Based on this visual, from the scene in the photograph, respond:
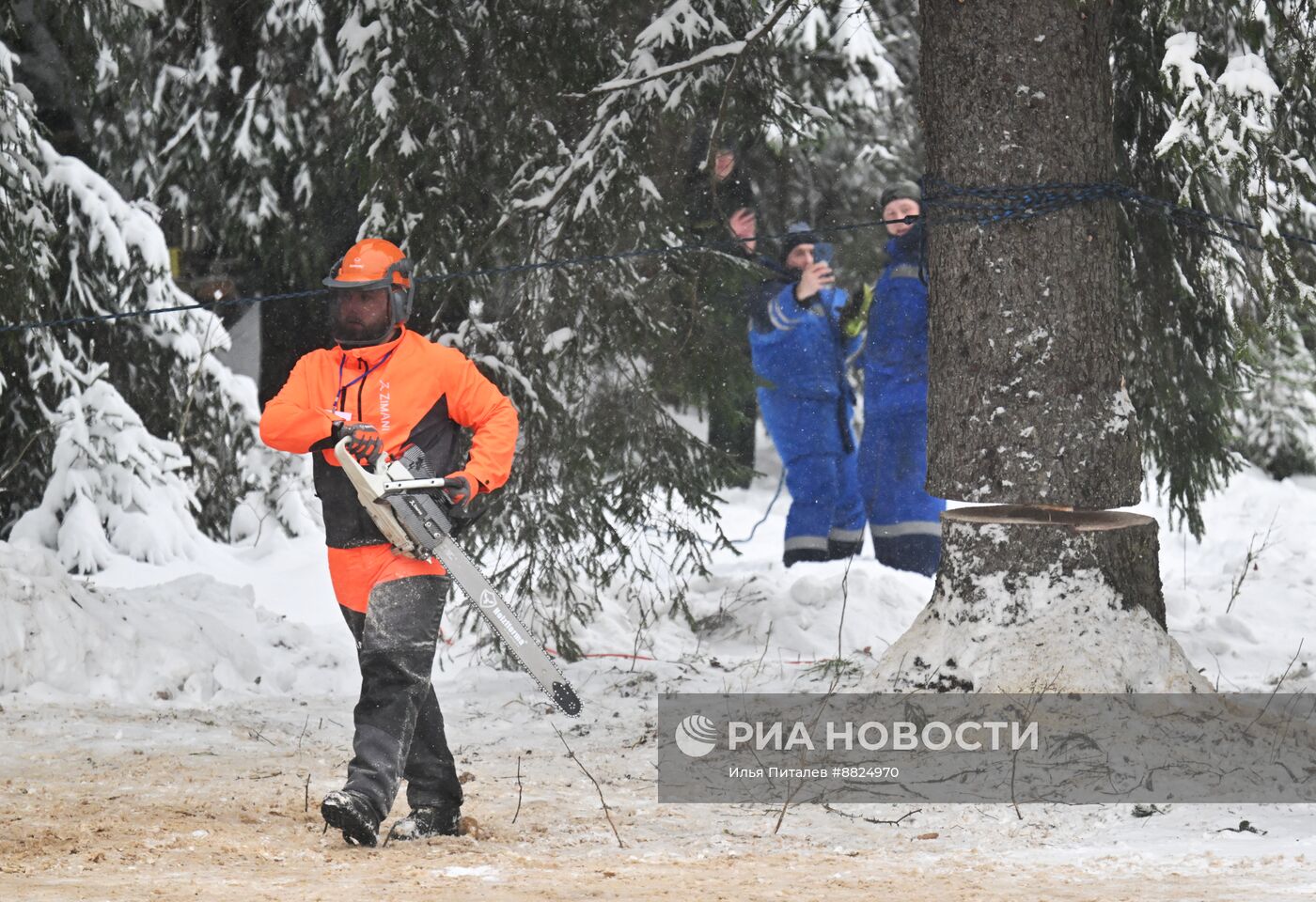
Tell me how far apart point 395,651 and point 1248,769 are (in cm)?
268

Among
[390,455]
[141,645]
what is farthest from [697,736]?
[141,645]

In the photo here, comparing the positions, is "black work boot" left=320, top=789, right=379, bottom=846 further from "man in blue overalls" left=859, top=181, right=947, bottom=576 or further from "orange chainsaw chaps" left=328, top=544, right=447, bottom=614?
"man in blue overalls" left=859, top=181, right=947, bottom=576

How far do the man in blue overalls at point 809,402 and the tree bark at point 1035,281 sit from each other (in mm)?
4802

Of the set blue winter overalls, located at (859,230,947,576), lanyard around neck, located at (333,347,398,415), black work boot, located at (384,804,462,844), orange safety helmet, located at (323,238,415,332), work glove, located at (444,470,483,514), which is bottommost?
black work boot, located at (384,804,462,844)

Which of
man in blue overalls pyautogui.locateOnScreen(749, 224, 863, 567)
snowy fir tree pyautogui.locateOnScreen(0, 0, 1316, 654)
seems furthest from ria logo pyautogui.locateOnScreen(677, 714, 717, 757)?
man in blue overalls pyautogui.locateOnScreen(749, 224, 863, 567)

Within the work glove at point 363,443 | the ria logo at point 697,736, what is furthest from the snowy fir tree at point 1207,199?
the work glove at point 363,443

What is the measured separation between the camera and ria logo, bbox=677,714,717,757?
5.56m

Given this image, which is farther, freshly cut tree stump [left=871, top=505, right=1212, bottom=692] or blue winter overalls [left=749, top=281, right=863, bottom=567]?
blue winter overalls [left=749, top=281, right=863, bottom=567]

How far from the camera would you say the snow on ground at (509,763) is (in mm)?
3922

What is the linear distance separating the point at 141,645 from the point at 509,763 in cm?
224

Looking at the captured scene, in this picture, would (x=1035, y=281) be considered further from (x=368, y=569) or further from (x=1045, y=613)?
(x=368, y=569)

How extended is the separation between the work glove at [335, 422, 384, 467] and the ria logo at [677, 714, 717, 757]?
6.20 ft

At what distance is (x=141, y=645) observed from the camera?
277 inches

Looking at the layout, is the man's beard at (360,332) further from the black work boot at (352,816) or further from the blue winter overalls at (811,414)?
the blue winter overalls at (811,414)
